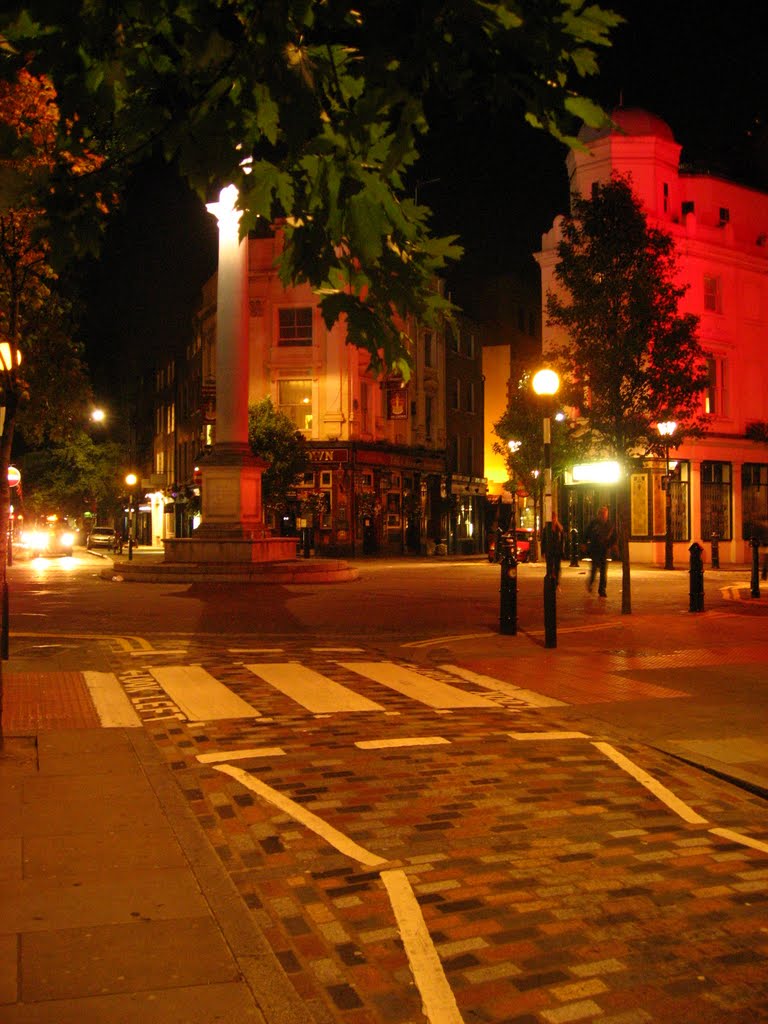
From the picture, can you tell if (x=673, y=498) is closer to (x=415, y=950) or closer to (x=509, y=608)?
(x=509, y=608)

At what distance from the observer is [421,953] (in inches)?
168

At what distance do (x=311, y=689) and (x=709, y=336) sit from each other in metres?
37.3

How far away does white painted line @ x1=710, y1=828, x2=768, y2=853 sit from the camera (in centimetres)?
576

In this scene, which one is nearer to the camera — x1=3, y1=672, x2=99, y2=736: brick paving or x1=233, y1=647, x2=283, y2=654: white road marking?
x1=3, y1=672, x2=99, y2=736: brick paving

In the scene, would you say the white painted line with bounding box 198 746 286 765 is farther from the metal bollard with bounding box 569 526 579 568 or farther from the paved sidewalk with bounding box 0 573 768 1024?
the metal bollard with bounding box 569 526 579 568

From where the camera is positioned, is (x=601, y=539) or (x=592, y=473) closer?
(x=601, y=539)

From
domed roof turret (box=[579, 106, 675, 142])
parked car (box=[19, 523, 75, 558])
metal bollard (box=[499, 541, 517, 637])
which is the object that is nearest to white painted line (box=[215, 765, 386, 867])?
metal bollard (box=[499, 541, 517, 637])

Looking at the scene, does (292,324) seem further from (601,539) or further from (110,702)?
(110,702)

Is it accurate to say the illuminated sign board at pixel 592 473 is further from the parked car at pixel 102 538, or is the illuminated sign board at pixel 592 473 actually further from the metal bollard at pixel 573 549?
the parked car at pixel 102 538

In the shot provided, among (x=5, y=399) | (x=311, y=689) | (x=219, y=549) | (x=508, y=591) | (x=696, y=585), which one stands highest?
(x=5, y=399)

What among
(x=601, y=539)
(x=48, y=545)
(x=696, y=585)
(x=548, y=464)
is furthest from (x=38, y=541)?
(x=548, y=464)

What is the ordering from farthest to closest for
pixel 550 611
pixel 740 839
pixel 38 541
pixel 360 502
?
pixel 38 541, pixel 360 502, pixel 550 611, pixel 740 839

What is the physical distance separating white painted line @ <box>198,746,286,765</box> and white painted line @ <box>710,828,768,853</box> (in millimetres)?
3206

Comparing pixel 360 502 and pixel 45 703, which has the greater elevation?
pixel 360 502
